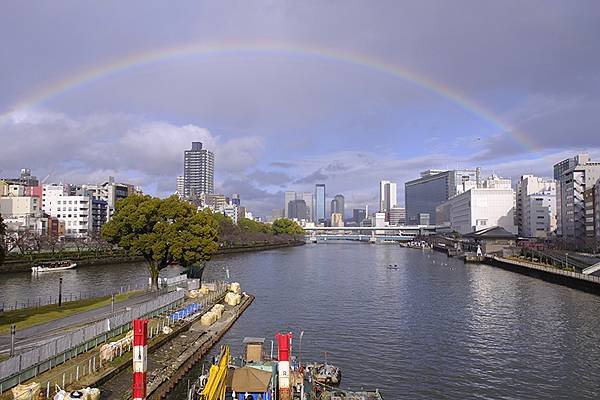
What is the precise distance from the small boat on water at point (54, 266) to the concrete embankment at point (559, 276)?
61718mm

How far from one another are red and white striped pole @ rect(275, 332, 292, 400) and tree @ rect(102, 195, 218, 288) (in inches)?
991

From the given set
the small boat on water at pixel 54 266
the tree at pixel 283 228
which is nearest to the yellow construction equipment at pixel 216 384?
the small boat on water at pixel 54 266

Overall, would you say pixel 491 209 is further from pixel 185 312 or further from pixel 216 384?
pixel 216 384

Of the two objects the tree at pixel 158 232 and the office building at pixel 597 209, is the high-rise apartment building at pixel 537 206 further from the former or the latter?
the tree at pixel 158 232

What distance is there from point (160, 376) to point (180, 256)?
20.0 metres

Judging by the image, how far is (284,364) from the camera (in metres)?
15.9

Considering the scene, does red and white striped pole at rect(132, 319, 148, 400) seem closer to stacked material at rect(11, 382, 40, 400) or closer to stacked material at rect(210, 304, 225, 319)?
stacked material at rect(11, 382, 40, 400)

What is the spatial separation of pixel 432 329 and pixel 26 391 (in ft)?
83.4

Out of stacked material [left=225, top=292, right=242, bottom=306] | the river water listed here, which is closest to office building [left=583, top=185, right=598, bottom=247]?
the river water

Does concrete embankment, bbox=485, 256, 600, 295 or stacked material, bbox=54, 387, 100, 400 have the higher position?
stacked material, bbox=54, 387, 100, 400

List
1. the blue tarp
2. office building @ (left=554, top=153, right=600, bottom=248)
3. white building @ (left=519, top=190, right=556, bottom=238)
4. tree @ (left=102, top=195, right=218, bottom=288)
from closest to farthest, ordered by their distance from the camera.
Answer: the blue tarp, tree @ (left=102, top=195, right=218, bottom=288), office building @ (left=554, top=153, right=600, bottom=248), white building @ (left=519, top=190, right=556, bottom=238)

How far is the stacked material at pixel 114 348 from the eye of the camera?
2000cm

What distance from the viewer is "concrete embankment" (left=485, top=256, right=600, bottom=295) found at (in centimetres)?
4944

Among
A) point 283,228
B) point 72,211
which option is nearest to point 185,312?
point 72,211
